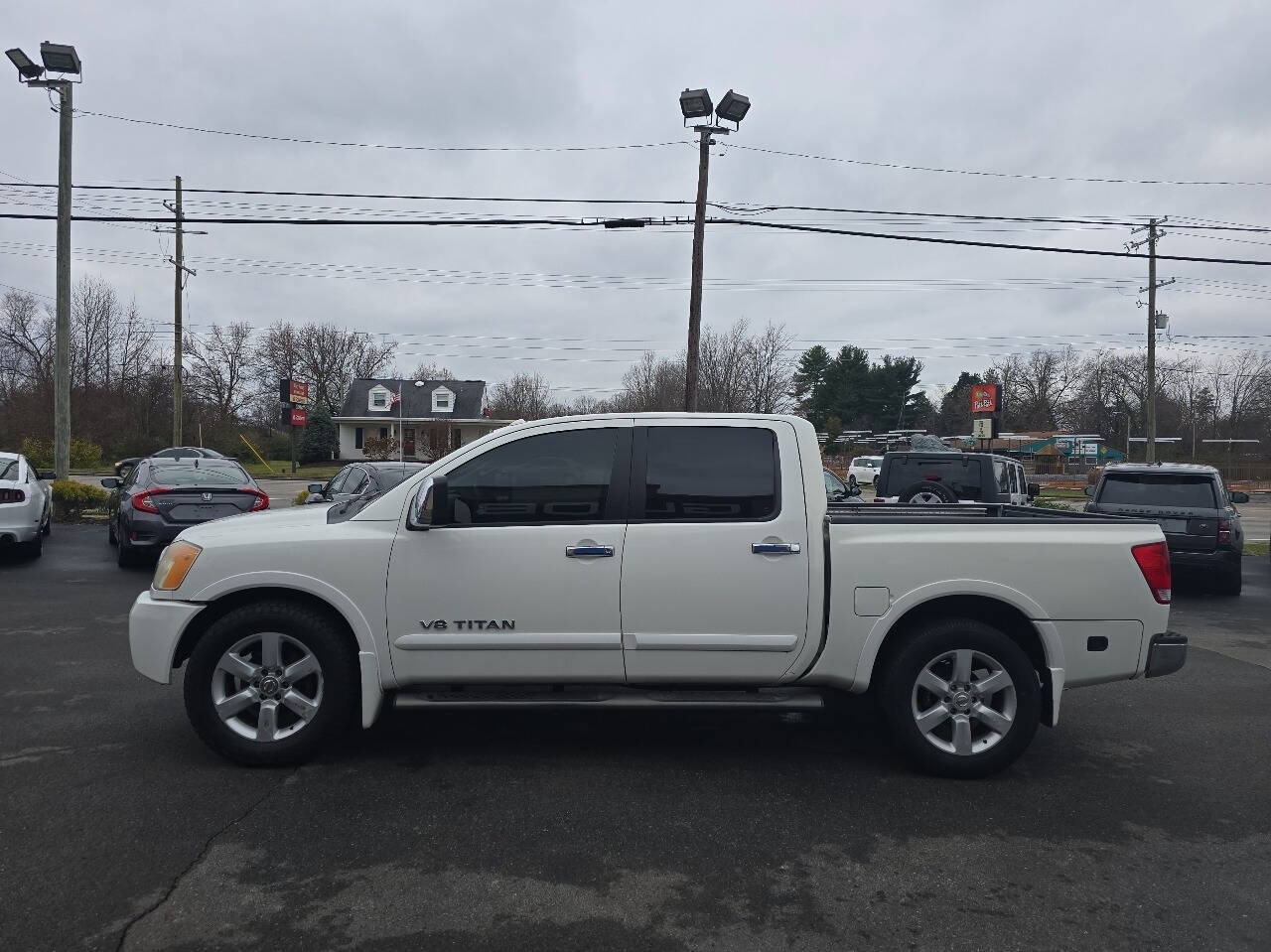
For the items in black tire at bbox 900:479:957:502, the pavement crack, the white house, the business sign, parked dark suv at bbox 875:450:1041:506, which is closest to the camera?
the pavement crack

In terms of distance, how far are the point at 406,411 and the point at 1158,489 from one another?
57.5 meters

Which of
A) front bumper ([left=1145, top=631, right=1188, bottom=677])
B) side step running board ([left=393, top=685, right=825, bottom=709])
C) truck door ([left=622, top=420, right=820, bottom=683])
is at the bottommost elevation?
side step running board ([left=393, top=685, right=825, bottom=709])

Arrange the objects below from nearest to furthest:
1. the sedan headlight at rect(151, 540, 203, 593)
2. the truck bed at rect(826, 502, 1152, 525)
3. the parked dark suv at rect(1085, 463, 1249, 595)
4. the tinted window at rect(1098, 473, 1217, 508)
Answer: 1. the sedan headlight at rect(151, 540, 203, 593)
2. the truck bed at rect(826, 502, 1152, 525)
3. the parked dark suv at rect(1085, 463, 1249, 595)
4. the tinted window at rect(1098, 473, 1217, 508)

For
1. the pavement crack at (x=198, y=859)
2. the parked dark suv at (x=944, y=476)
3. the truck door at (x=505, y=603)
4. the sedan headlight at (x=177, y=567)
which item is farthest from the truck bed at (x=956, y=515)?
the parked dark suv at (x=944, y=476)

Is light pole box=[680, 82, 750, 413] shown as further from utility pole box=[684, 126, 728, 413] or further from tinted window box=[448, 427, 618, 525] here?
tinted window box=[448, 427, 618, 525]

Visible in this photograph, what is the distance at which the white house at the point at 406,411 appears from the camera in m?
61.8

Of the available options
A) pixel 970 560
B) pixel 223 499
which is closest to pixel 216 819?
pixel 970 560

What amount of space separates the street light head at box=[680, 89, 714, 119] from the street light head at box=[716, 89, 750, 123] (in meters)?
0.24

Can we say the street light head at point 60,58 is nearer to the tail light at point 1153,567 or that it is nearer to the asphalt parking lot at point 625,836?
the asphalt parking lot at point 625,836

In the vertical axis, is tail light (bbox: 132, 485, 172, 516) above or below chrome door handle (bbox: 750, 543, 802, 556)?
below

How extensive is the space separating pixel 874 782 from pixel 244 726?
10.8 feet

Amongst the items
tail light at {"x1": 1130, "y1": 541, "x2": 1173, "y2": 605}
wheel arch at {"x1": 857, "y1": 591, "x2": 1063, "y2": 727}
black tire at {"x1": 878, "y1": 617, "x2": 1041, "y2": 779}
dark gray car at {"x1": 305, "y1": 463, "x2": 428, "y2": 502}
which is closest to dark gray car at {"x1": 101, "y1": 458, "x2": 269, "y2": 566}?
dark gray car at {"x1": 305, "y1": 463, "x2": 428, "y2": 502}

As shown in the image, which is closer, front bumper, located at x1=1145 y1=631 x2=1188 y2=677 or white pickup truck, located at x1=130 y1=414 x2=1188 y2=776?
white pickup truck, located at x1=130 y1=414 x2=1188 y2=776

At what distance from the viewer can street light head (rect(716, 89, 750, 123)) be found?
61.3 ft
